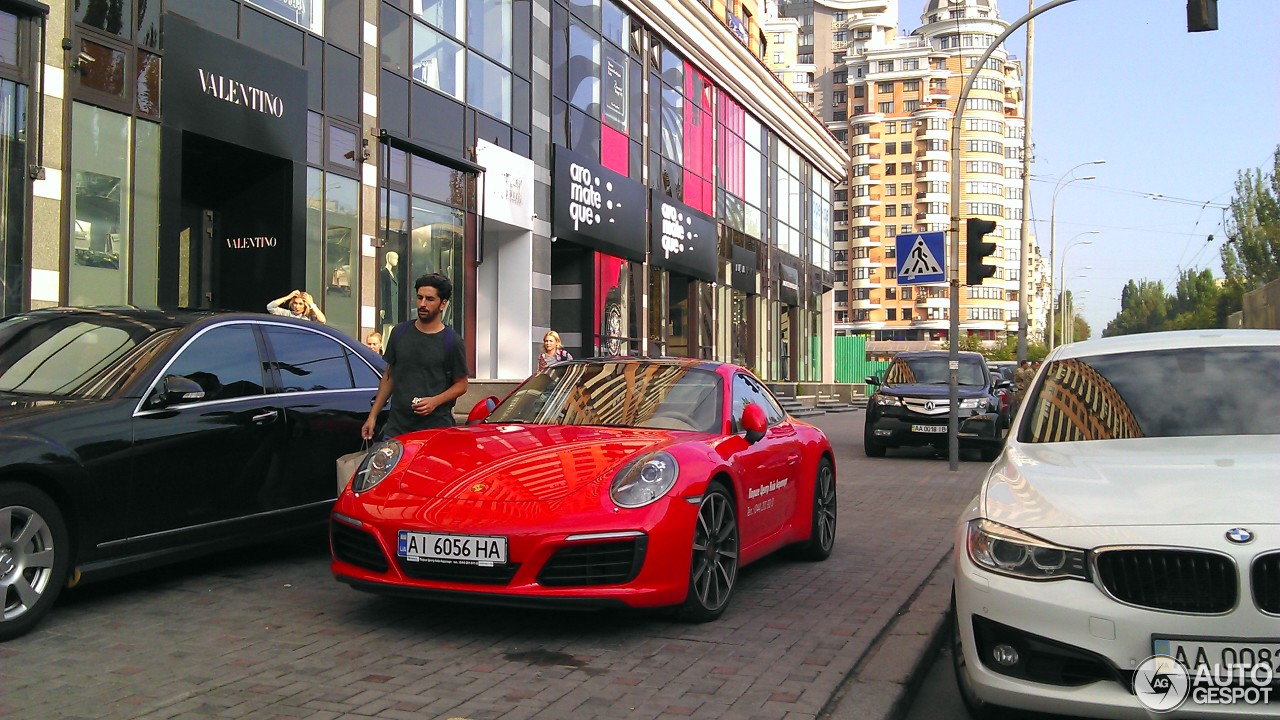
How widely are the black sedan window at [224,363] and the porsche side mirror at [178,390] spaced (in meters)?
0.17

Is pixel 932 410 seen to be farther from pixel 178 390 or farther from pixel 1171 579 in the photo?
pixel 1171 579

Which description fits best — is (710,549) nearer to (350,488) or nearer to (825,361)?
(350,488)

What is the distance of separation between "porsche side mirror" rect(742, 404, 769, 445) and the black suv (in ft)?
35.7

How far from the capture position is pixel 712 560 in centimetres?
556

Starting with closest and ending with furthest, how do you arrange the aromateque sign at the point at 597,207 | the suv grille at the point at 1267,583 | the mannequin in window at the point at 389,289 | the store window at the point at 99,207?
1. the suv grille at the point at 1267,583
2. the store window at the point at 99,207
3. the mannequin in window at the point at 389,289
4. the aromateque sign at the point at 597,207

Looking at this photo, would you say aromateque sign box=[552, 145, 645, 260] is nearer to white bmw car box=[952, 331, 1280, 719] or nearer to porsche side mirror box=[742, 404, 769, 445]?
porsche side mirror box=[742, 404, 769, 445]

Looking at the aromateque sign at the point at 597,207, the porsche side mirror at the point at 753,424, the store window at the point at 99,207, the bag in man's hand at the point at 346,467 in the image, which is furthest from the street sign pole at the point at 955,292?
the store window at the point at 99,207

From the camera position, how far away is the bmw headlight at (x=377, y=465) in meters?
5.57

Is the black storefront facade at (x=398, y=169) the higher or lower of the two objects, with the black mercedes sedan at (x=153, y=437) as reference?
higher

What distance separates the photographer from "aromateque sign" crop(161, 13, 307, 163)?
12.8m

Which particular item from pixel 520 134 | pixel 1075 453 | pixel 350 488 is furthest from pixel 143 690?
pixel 520 134

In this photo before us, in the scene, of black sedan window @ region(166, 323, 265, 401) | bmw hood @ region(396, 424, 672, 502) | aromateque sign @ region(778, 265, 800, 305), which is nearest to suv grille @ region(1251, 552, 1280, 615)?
bmw hood @ region(396, 424, 672, 502)

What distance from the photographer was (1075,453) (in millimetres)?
4492

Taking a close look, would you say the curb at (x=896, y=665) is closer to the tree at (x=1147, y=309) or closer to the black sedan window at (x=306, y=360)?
the black sedan window at (x=306, y=360)
